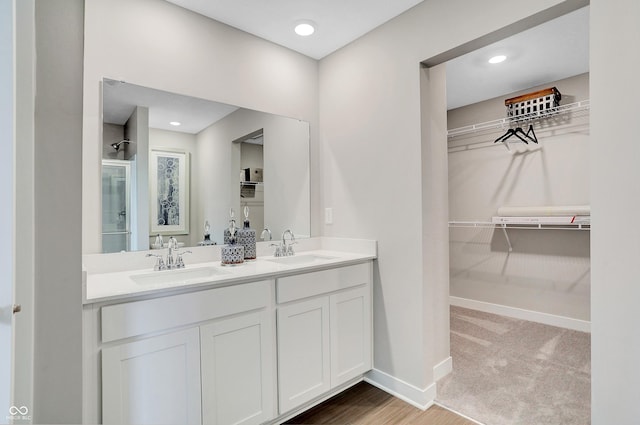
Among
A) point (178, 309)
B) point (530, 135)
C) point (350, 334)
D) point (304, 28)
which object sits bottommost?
point (350, 334)

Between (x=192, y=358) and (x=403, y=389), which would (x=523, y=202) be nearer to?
(x=403, y=389)

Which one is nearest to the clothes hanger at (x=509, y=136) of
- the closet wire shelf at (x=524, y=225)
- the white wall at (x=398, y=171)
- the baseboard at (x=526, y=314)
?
the closet wire shelf at (x=524, y=225)

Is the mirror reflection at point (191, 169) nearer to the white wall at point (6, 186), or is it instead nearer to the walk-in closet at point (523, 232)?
the white wall at point (6, 186)

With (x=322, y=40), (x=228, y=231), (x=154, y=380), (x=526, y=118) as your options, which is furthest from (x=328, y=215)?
(x=526, y=118)

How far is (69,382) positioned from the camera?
3.39ft

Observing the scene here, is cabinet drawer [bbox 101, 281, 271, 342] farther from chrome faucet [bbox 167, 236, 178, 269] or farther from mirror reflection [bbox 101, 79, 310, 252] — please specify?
mirror reflection [bbox 101, 79, 310, 252]

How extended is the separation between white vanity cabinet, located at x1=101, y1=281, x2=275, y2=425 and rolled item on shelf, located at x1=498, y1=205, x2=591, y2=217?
2814 mm

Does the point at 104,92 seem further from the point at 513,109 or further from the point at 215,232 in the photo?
the point at 513,109

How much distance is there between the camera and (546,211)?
3.02 m

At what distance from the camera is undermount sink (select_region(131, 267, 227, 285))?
1609 mm

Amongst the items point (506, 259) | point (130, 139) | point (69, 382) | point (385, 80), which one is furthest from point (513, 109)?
point (69, 382)

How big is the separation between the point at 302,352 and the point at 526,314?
9.27 feet

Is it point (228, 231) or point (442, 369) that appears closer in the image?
point (228, 231)

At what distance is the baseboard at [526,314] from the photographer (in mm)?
3064
